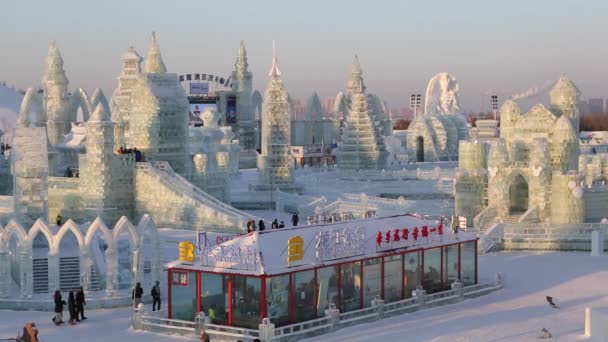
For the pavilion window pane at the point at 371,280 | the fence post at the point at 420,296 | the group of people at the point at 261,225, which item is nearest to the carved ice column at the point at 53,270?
the pavilion window pane at the point at 371,280

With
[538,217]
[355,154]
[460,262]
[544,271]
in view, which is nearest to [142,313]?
[460,262]

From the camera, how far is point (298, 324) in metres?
23.5

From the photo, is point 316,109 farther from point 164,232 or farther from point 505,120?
point 164,232

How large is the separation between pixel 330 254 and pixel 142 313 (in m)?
4.86

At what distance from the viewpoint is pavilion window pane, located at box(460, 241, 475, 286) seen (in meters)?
29.1

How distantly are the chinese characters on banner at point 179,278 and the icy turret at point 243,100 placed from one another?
2807 inches

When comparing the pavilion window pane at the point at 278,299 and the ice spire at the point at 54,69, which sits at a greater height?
the ice spire at the point at 54,69

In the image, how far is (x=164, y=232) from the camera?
40594mm

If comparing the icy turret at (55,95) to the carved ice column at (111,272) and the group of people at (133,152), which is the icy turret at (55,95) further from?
the carved ice column at (111,272)

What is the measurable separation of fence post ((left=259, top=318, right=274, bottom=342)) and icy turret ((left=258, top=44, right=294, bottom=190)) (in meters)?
32.2

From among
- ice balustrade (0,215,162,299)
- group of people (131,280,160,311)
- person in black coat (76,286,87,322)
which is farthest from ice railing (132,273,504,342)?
ice balustrade (0,215,162,299)

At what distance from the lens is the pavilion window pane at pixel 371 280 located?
84.7 feet

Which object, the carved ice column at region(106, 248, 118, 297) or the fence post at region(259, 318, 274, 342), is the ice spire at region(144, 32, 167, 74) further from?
the fence post at region(259, 318, 274, 342)

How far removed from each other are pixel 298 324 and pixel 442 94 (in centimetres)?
8551
